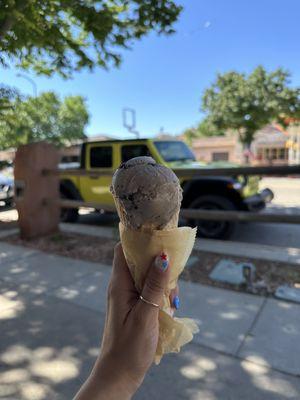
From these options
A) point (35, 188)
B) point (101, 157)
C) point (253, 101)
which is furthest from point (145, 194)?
point (253, 101)

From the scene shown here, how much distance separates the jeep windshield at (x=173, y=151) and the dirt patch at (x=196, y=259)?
198cm

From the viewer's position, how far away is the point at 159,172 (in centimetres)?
93

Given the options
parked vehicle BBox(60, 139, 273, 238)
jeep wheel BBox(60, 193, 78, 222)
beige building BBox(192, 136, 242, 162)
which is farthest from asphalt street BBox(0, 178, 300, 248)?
beige building BBox(192, 136, 242, 162)

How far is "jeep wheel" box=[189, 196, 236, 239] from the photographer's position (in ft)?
18.7

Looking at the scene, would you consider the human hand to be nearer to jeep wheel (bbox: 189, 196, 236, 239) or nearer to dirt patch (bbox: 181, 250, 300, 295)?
dirt patch (bbox: 181, 250, 300, 295)

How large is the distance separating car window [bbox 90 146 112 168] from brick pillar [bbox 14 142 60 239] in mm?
1202

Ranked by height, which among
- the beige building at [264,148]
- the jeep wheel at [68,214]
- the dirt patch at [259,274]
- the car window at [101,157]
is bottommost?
the dirt patch at [259,274]

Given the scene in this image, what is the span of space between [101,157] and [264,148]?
3320 centimetres

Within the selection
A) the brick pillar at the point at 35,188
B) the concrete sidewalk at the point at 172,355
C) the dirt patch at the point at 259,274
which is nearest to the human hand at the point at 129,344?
the concrete sidewalk at the point at 172,355

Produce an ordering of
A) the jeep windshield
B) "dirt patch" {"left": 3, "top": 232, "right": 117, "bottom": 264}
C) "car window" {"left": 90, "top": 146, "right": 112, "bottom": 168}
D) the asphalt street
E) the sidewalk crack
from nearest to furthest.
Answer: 1. the sidewalk crack
2. "dirt patch" {"left": 3, "top": 232, "right": 117, "bottom": 264}
3. the asphalt street
4. the jeep windshield
5. "car window" {"left": 90, "top": 146, "right": 112, "bottom": 168}

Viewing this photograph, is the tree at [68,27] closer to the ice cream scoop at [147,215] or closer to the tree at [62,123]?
the ice cream scoop at [147,215]

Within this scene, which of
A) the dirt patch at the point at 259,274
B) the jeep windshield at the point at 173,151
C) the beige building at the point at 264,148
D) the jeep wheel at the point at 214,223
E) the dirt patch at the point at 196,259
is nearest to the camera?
the dirt patch at the point at 259,274

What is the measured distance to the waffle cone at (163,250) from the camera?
0.93m

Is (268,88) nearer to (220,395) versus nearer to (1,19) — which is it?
(1,19)
